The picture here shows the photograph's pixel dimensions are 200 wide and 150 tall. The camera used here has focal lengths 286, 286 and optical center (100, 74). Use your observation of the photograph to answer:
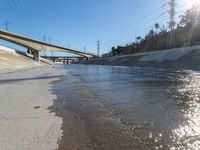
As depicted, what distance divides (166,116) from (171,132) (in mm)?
1913

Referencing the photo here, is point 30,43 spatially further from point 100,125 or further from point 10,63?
point 100,125

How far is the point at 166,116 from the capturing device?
344 inches

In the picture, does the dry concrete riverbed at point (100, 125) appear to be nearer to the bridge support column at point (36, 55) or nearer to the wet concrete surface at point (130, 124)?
the wet concrete surface at point (130, 124)

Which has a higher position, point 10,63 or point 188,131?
point 10,63

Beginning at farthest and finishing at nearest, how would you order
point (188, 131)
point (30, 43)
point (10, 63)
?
point (30, 43) → point (10, 63) → point (188, 131)

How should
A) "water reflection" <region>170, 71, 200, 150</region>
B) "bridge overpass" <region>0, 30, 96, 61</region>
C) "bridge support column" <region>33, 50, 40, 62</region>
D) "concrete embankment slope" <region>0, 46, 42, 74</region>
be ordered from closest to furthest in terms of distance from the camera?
"water reflection" <region>170, 71, 200, 150</region>
"concrete embankment slope" <region>0, 46, 42, 74</region>
"bridge overpass" <region>0, 30, 96, 61</region>
"bridge support column" <region>33, 50, 40, 62</region>

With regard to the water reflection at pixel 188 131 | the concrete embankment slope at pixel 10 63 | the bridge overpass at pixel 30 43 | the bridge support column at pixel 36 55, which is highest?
the bridge overpass at pixel 30 43

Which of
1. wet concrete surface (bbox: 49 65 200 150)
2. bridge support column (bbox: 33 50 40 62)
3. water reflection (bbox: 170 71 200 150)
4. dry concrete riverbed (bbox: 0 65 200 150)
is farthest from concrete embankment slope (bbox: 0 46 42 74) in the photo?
water reflection (bbox: 170 71 200 150)

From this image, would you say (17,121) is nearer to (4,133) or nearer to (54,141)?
(4,133)

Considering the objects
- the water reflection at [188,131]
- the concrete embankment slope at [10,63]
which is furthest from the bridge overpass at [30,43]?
the water reflection at [188,131]

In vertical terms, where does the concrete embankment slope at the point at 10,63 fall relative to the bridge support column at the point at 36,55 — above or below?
below

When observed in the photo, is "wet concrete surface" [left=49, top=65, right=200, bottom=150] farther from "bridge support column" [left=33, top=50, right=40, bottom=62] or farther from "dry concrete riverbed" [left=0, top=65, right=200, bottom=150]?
"bridge support column" [left=33, top=50, right=40, bottom=62]

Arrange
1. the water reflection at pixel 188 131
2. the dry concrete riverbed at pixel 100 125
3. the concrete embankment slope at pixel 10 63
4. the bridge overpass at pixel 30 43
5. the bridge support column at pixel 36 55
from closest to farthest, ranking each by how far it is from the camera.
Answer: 1. the water reflection at pixel 188 131
2. the dry concrete riverbed at pixel 100 125
3. the concrete embankment slope at pixel 10 63
4. the bridge overpass at pixel 30 43
5. the bridge support column at pixel 36 55

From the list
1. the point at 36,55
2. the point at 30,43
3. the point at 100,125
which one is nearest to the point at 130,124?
the point at 100,125
